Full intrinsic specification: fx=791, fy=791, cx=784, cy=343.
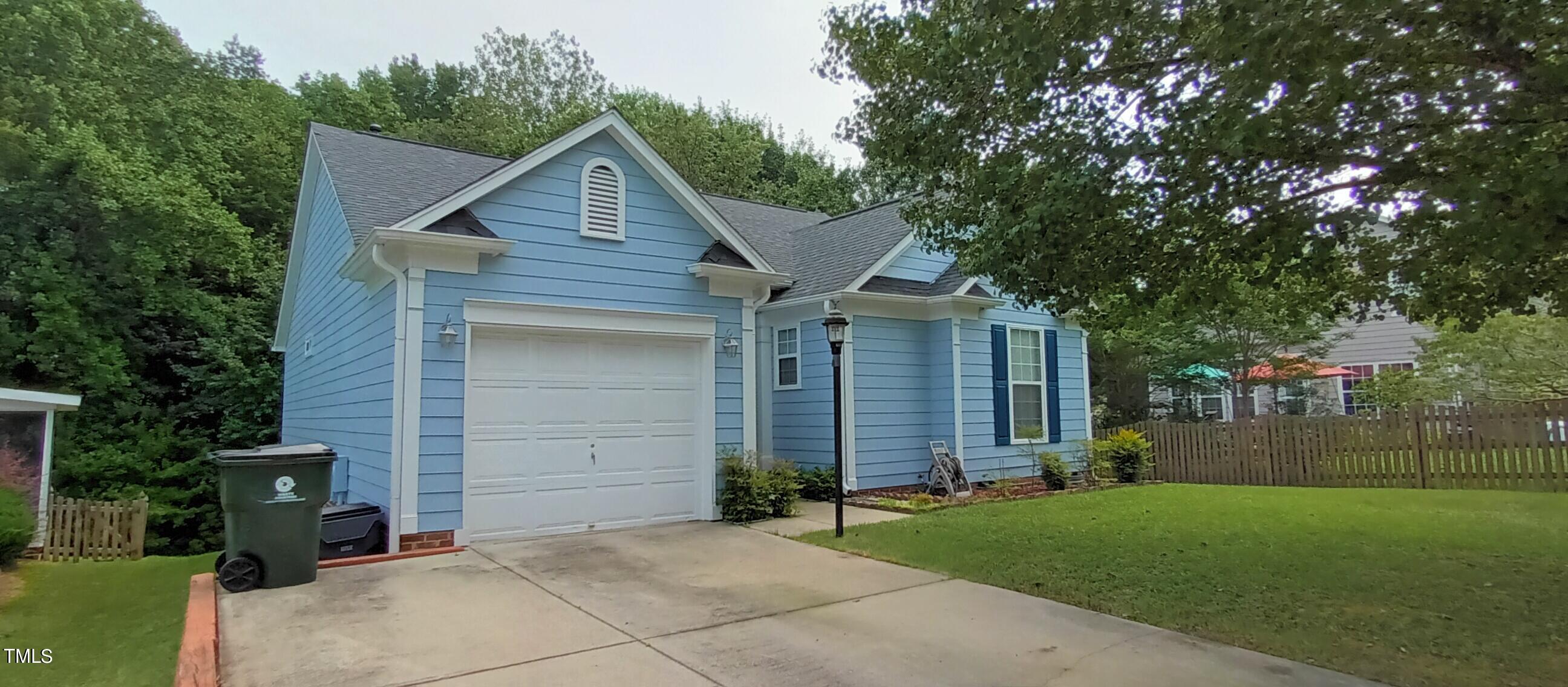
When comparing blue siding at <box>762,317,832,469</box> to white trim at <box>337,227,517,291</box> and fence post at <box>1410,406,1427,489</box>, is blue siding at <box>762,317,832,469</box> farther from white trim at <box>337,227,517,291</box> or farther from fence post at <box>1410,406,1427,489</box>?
fence post at <box>1410,406,1427,489</box>

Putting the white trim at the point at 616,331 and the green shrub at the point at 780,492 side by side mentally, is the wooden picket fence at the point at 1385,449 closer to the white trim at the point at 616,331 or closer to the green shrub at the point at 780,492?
the green shrub at the point at 780,492

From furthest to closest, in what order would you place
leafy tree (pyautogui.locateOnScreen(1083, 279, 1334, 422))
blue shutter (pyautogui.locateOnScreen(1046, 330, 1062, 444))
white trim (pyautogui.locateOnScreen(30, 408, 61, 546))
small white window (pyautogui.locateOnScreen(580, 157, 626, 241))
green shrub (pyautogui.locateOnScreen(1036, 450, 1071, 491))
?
leafy tree (pyautogui.locateOnScreen(1083, 279, 1334, 422)) → blue shutter (pyautogui.locateOnScreen(1046, 330, 1062, 444)) → green shrub (pyautogui.locateOnScreen(1036, 450, 1071, 491)) → white trim (pyautogui.locateOnScreen(30, 408, 61, 546)) → small white window (pyautogui.locateOnScreen(580, 157, 626, 241))

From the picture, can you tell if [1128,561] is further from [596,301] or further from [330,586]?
[330,586]

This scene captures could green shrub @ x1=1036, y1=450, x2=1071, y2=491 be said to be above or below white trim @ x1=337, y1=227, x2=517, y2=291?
below

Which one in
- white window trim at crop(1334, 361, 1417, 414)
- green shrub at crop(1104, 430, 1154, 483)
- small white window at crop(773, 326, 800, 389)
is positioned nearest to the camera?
small white window at crop(773, 326, 800, 389)

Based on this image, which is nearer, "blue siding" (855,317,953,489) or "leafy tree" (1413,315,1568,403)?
"blue siding" (855,317,953,489)

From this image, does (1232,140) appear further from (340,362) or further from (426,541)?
(340,362)

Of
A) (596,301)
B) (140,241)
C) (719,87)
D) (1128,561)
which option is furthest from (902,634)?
(719,87)

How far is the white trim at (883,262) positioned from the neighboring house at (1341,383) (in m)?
11.4

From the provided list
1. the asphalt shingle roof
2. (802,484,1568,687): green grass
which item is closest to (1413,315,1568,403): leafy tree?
(802,484,1568,687): green grass

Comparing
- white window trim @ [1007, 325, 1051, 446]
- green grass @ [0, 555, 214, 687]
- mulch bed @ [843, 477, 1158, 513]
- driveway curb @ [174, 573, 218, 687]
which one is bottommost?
green grass @ [0, 555, 214, 687]

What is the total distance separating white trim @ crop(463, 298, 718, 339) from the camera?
781cm

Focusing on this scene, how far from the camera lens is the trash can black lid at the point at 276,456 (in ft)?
19.5

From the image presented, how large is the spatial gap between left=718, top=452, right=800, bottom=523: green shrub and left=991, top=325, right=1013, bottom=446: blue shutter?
4330 mm
